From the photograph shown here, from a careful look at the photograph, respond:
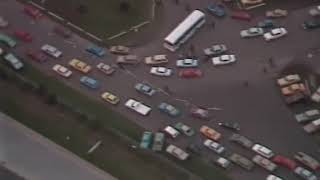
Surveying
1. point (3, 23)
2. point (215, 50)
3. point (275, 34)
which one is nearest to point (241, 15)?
point (275, 34)

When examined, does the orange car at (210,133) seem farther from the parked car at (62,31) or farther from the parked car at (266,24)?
the parked car at (62,31)

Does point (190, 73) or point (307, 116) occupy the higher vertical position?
point (190, 73)

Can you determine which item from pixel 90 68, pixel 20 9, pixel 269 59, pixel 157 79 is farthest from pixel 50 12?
pixel 269 59

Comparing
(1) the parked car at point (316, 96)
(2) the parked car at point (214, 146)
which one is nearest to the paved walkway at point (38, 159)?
(2) the parked car at point (214, 146)

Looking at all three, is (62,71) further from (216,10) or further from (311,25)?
(311,25)

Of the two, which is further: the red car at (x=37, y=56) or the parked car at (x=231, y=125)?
the red car at (x=37, y=56)
